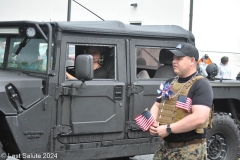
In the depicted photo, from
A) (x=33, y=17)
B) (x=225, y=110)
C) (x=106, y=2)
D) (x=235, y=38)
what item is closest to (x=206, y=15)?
(x=235, y=38)

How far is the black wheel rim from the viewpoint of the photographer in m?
6.36

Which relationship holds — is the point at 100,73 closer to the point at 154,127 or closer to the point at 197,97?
the point at 154,127

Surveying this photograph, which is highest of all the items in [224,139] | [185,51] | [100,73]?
[185,51]

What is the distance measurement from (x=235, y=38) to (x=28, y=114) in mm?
17643

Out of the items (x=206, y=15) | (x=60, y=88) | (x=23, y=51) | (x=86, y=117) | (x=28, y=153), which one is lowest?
(x=28, y=153)

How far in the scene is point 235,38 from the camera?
2109 centimetres

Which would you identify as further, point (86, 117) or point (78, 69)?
point (86, 117)

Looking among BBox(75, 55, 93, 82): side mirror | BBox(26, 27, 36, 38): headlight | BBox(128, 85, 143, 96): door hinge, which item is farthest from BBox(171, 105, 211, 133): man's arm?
BBox(26, 27, 36, 38): headlight

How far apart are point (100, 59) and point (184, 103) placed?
1.79 metres

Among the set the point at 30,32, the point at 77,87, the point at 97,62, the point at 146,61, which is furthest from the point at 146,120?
the point at 146,61

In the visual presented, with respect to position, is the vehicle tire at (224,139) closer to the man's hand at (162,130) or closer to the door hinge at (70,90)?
the door hinge at (70,90)

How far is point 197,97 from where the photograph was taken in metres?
3.89

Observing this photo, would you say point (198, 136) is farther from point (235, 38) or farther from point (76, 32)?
point (235, 38)

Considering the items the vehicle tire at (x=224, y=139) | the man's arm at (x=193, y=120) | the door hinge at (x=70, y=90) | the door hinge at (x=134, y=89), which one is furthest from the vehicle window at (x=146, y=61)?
the man's arm at (x=193, y=120)
